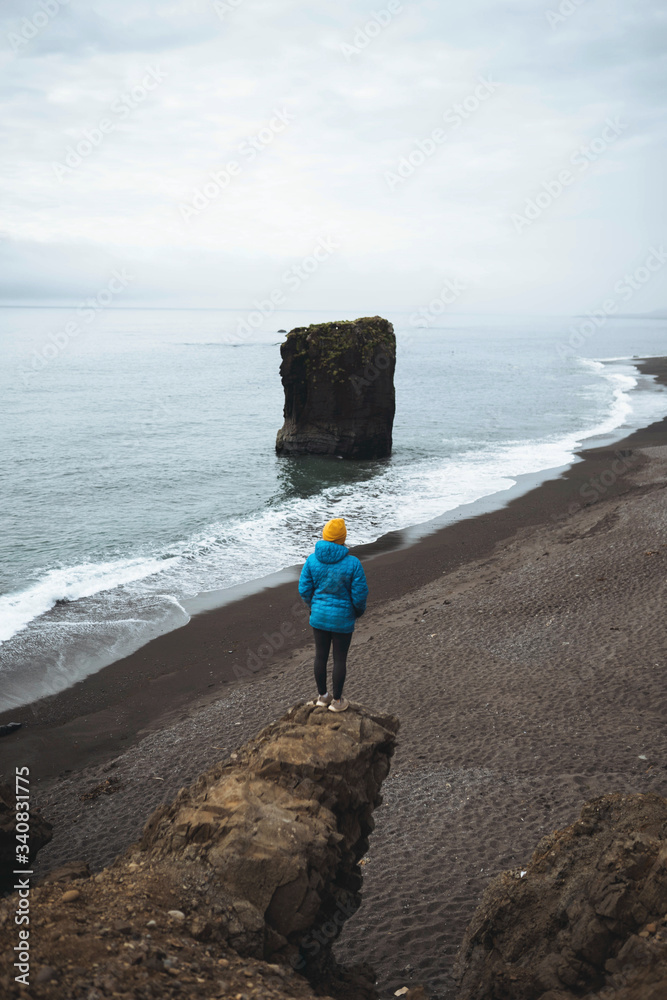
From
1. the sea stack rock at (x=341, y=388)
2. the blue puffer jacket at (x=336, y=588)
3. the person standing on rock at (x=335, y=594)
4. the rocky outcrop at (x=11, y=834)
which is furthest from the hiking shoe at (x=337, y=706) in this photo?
the sea stack rock at (x=341, y=388)

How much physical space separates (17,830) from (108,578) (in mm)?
12806

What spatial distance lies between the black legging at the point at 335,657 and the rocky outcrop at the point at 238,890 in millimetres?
800

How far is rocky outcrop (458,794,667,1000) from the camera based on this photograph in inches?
211

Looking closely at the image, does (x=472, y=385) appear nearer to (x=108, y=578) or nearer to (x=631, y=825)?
(x=108, y=578)

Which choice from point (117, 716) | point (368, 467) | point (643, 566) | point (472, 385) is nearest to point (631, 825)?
point (117, 716)

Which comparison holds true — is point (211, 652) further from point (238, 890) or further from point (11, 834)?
point (238, 890)

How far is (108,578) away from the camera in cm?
2138

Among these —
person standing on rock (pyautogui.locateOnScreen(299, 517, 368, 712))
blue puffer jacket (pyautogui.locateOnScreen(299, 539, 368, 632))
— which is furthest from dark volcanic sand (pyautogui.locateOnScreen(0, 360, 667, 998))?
blue puffer jacket (pyautogui.locateOnScreen(299, 539, 368, 632))

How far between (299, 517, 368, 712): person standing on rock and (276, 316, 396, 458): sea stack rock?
30472 millimetres

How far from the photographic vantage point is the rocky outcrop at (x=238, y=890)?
4.93 metres

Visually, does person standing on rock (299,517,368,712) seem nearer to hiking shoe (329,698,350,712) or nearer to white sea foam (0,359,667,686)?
hiking shoe (329,698,350,712)

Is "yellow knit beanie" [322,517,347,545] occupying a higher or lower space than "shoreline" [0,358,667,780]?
higher

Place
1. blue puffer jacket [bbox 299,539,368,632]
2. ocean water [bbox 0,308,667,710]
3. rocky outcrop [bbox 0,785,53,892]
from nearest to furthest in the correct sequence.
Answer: blue puffer jacket [bbox 299,539,368,632]
rocky outcrop [bbox 0,785,53,892]
ocean water [bbox 0,308,667,710]

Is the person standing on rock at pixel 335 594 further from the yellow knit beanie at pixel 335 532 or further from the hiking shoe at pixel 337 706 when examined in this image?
the hiking shoe at pixel 337 706
